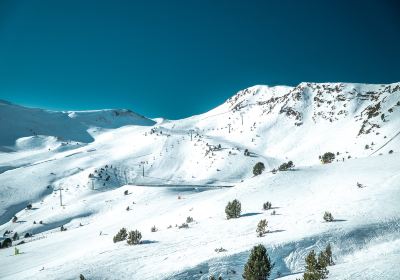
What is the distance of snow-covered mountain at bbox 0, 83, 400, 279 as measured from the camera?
51.2 ft

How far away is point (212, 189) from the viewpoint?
165 feet

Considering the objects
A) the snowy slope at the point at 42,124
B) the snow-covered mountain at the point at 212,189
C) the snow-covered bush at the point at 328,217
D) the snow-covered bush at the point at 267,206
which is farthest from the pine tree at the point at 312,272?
the snowy slope at the point at 42,124

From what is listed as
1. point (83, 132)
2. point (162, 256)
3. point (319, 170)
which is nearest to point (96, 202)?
point (319, 170)

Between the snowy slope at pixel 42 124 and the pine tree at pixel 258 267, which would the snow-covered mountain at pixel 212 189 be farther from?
the pine tree at pixel 258 267

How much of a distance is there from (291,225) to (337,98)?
103m

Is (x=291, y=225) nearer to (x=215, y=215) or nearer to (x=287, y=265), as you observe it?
(x=287, y=265)

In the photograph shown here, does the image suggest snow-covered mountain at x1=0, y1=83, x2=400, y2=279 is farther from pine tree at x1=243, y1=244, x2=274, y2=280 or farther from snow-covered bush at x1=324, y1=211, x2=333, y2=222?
pine tree at x1=243, y1=244, x2=274, y2=280

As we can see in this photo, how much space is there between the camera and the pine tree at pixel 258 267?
12617 mm

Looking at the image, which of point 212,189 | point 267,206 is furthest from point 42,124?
point 267,206

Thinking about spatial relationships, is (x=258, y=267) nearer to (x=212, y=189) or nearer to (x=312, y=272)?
(x=312, y=272)

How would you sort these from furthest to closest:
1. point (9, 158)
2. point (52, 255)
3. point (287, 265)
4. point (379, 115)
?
point (9, 158) → point (379, 115) → point (52, 255) → point (287, 265)

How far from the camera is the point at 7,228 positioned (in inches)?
2233

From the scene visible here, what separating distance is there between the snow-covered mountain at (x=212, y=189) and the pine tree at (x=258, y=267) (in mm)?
1294

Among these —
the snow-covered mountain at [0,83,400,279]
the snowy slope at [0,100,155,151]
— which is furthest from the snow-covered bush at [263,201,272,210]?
the snowy slope at [0,100,155,151]
